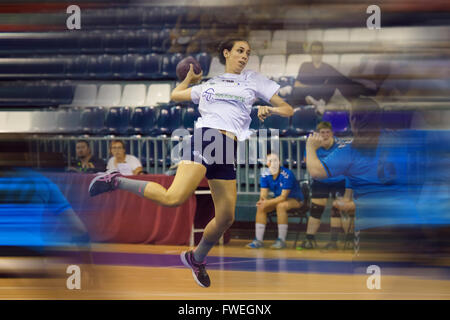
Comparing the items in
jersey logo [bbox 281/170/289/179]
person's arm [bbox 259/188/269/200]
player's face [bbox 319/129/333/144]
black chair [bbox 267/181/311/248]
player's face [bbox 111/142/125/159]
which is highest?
player's face [bbox 319/129/333/144]

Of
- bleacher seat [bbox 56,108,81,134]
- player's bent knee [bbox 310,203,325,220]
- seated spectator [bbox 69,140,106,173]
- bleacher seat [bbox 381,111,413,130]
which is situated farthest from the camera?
seated spectator [bbox 69,140,106,173]

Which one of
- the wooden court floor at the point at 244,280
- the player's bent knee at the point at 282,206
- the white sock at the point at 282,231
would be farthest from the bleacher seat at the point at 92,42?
the white sock at the point at 282,231

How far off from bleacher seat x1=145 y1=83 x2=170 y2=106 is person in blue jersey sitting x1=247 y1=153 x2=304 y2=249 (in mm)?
1317

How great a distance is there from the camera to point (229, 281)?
13.9ft

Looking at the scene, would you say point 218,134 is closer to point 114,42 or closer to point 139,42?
point 114,42

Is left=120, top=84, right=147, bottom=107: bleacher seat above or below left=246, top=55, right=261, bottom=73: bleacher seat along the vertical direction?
below

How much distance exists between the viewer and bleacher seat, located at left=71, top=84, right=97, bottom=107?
20.2 ft

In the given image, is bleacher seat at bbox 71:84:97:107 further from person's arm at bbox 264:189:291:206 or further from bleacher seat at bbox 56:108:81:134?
person's arm at bbox 264:189:291:206

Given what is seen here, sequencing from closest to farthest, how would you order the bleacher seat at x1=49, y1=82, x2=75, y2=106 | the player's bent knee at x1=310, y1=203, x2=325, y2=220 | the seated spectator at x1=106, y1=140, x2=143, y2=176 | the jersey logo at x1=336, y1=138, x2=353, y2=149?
the jersey logo at x1=336, y1=138, x2=353, y2=149 < the bleacher seat at x1=49, y1=82, x2=75, y2=106 < the player's bent knee at x1=310, y1=203, x2=325, y2=220 < the seated spectator at x1=106, y1=140, x2=143, y2=176

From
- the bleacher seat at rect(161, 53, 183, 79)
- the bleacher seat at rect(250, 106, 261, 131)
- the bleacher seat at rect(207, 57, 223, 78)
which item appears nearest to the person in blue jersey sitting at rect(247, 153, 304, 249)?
the bleacher seat at rect(250, 106, 261, 131)

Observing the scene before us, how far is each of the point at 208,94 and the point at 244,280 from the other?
1333 millimetres

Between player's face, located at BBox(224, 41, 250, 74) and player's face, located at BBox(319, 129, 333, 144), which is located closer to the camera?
player's face, located at BBox(224, 41, 250, 74)
